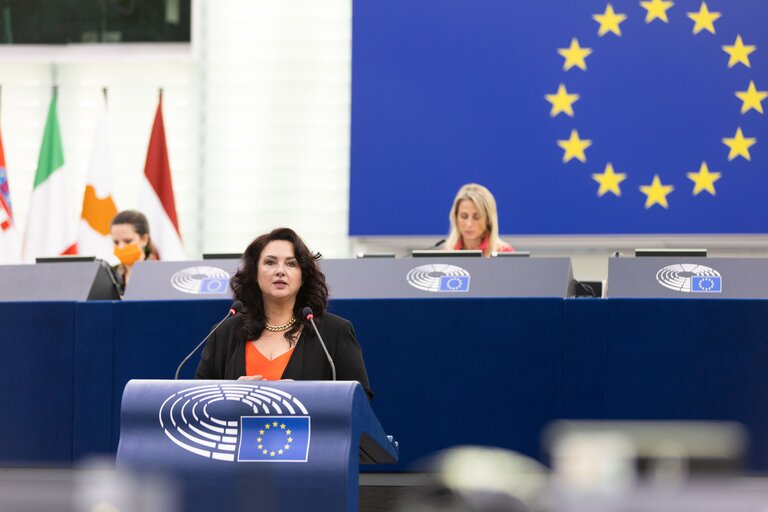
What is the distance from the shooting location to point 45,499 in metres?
0.85

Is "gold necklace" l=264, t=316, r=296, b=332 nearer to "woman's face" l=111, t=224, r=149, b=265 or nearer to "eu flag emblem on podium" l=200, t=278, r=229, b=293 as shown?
"eu flag emblem on podium" l=200, t=278, r=229, b=293

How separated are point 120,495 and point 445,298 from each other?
145 inches

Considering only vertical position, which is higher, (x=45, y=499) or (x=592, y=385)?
(x=45, y=499)

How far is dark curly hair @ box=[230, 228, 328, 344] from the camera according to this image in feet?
12.1

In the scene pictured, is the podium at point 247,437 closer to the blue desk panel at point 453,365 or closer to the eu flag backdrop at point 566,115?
the blue desk panel at point 453,365

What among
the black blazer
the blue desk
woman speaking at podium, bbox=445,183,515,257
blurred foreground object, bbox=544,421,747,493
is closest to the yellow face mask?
the blue desk

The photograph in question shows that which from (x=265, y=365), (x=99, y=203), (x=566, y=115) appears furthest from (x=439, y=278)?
(x=99, y=203)

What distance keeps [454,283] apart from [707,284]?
982 mm

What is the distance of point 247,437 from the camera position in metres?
2.93

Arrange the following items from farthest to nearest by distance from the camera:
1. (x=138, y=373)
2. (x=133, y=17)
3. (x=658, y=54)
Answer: (x=133, y=17)
(x=658, y=54)
(x=138, y=373)

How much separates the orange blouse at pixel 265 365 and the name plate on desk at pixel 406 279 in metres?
1.10

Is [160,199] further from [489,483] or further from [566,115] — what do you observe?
[489,483]

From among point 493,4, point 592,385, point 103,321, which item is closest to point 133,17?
point 493,4

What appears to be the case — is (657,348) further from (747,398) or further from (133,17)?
(133,17)
